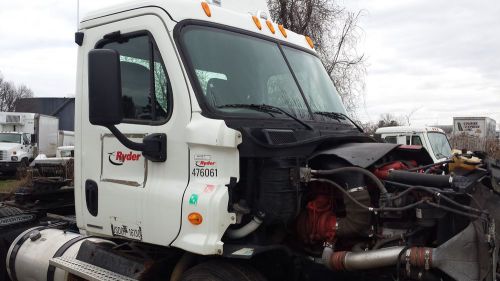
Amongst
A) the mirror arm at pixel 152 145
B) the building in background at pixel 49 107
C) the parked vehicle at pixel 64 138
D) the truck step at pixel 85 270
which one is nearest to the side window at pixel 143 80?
the mirror arm at pixel 152 145

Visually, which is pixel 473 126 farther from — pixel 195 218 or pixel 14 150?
pixel 14 150

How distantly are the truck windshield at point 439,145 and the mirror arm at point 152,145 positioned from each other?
11713 mm

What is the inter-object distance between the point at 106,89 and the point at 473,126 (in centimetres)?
2102

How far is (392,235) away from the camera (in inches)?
114

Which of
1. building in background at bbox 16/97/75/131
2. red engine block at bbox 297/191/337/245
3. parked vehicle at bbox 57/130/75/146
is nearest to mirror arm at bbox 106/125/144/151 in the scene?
red engine block at bbox 297/191/337/245

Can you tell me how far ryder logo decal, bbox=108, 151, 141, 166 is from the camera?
3.48 metres

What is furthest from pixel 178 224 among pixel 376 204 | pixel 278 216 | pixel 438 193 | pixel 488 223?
pixel 488 223

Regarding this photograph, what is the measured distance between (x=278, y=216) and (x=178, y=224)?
658 mm

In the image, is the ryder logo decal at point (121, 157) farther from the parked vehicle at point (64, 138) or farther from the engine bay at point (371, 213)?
the parked vehicle at point (64, 138)

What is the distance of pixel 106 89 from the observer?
297cm

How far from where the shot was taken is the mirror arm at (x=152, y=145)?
10.6 ft

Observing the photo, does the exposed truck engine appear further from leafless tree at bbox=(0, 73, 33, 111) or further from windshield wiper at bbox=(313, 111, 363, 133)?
leafless tree at bbox=(0, 73, 33, 111)

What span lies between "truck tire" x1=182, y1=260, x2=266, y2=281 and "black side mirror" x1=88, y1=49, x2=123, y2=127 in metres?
1.12

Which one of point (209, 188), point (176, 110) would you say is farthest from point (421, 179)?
→ point (176, 110)
